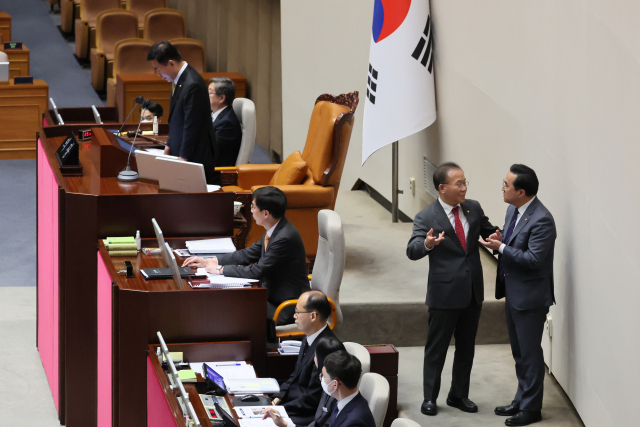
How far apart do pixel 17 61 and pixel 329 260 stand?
805 cm

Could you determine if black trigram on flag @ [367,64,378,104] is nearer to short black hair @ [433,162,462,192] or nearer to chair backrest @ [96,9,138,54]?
short black hair @ [433,162,462,192]

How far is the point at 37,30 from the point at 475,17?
10322mm

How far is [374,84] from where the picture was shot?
652cm

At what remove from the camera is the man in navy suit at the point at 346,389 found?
10.7ft

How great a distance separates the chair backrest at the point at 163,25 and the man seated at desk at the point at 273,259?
318 inches

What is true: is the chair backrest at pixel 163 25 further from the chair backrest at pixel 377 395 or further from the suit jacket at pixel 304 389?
the chair backrest at pixel 377 395

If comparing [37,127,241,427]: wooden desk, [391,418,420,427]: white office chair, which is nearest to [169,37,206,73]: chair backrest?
[37,127,241,427]: wooden desk

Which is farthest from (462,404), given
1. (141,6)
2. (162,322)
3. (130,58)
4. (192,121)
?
(141,6)

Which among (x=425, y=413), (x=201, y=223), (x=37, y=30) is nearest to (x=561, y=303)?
(x=425, y=413)

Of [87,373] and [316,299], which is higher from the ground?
[316,299]

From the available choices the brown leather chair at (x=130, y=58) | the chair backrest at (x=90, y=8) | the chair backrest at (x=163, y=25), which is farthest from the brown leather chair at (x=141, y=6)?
the brown leather chair at (x=130, y=58)

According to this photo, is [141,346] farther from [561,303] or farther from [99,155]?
[561,303]

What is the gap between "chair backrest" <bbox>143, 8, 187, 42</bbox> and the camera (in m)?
12.1

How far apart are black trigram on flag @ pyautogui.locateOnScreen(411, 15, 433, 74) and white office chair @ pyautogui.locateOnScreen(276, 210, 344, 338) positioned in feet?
6.30
